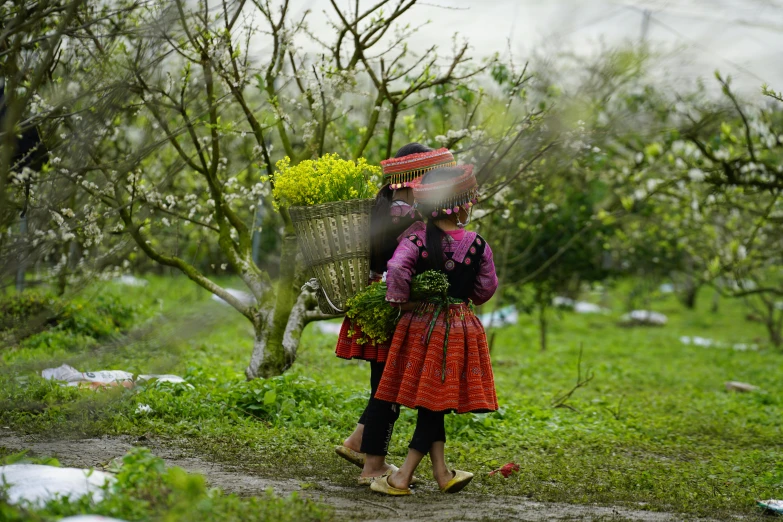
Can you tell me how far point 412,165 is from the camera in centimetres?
439

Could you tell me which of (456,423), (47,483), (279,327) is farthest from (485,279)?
(279,327)

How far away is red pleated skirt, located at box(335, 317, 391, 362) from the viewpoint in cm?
456

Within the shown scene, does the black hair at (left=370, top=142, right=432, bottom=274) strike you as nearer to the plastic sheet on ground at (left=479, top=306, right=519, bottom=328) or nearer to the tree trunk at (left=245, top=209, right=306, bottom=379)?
the tree trunk at (left=245, top=209, right=306, bottom=379)

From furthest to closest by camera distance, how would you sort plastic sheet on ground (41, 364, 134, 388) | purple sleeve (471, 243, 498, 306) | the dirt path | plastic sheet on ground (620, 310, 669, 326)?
plastic sheet on ground (620, 310, 669, 326) < plastic sheet on ground (41, 364, 134, 388) < purple sleeve (471, 243, 498, 306) < the dirt path

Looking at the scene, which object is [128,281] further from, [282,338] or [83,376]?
[282,338]

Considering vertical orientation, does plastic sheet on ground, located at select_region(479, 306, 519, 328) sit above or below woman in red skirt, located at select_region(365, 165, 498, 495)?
below

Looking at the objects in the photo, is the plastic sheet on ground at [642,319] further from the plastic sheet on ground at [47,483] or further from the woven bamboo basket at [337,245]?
the plastic sheet on ground at [47,483]

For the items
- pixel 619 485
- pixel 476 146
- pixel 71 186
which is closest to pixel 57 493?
pixel 71 186

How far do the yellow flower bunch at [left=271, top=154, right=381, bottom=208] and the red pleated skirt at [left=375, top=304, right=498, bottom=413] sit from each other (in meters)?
0.72

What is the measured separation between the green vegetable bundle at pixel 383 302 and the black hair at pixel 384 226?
0.21 meters

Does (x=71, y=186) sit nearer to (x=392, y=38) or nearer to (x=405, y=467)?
(x=405, y=467)

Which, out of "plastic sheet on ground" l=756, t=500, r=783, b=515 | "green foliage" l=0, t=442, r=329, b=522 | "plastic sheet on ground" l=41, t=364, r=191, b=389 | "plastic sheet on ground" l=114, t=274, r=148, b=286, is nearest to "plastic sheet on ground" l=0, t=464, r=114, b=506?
"green foliage" l=0, t=442, r=329, b=522

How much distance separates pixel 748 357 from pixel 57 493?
42.2 feet

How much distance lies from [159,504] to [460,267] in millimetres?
1878
